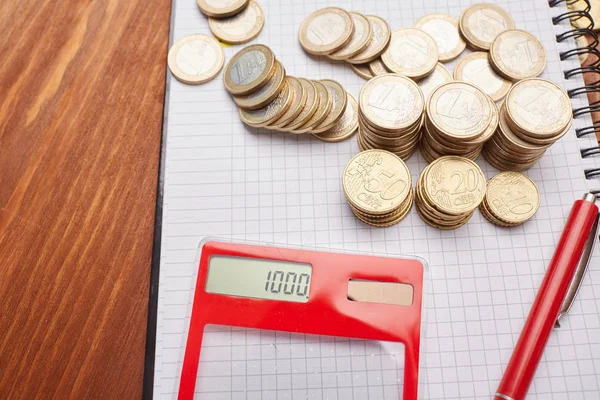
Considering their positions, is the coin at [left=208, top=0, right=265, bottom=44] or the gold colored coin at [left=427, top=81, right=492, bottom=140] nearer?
the gold colored coin at [left=427, top=81, right=492, bottom=140]

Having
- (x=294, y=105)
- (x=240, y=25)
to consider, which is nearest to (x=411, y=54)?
(x=294, y=105)

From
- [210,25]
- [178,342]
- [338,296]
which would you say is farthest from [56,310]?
[210,25]

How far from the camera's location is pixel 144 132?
3.91 feet

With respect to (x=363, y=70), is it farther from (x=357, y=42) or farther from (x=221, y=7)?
(x=221, y=7)

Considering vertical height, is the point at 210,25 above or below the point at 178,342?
above

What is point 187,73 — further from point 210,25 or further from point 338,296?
point 338,296

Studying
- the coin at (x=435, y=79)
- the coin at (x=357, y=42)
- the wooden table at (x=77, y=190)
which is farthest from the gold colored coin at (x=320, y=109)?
the wooden table at (x=77, y=190)

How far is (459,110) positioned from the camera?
1.08 meters

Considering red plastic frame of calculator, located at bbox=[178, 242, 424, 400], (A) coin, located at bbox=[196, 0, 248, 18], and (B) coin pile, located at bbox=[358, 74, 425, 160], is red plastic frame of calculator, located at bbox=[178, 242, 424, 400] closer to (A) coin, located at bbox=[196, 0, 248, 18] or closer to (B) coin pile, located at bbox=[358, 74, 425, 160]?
(B) coin pile, located at bbox=[358, 74, 425, 160]

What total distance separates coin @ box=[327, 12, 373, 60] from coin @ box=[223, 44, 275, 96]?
6.4 inches

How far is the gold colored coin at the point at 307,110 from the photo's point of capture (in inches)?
45.0

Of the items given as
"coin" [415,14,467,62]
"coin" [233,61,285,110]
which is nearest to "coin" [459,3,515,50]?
"coin" [415,14,467,62]

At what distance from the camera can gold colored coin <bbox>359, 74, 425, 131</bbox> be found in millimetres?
1087

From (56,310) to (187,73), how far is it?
0.59 metres
